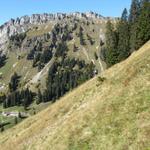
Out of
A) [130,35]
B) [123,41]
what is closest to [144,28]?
[130,35]

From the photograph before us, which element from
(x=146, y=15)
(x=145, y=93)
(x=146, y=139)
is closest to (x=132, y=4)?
(x=146, y=15)

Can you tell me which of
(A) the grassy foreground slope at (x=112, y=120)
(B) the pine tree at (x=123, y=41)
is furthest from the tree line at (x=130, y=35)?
(A) the grassy foreground slope at (x=112, y=120)

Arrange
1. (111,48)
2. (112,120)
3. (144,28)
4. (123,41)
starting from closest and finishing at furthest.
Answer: (112,120) → (144,28) → (123,41) → (111,48)

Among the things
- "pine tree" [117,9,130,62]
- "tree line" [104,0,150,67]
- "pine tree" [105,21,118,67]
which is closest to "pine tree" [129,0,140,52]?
"tree line" [104,0,150,67]

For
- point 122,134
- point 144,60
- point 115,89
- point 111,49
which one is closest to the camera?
point 122,134

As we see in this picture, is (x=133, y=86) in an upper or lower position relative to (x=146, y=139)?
upper

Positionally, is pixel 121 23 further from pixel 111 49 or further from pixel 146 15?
pixel 146 15

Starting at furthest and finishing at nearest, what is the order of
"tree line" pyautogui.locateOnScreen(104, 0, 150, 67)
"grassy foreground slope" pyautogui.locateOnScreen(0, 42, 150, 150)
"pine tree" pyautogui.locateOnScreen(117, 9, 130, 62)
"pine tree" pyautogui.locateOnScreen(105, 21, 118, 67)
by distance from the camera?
"pine tree" pyautogui.locateOnScreen(105, 21, 118, 67), "pine tree" pyautogui.locateOnScreen(117, 9, 130, 62), "tree line" pyautogui.locateOnScreen(104, 0, 150, 67), "grassy foreground slope" pyautogui.locateOnScreen(0, 42, 150, 150)

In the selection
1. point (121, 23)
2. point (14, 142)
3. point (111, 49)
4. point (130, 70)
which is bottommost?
point (14, 142)

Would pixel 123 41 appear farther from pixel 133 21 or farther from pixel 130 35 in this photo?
pixel 133 21

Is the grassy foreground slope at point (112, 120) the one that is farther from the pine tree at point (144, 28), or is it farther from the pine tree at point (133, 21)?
the pine tree at point (133, 21)

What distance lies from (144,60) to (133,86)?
6594 millimetres

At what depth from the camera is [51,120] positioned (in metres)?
53.3

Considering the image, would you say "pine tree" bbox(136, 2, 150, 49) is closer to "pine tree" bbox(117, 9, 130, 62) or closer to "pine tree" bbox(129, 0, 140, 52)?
"pine tree" bbox(129, 0, 140, 52)
